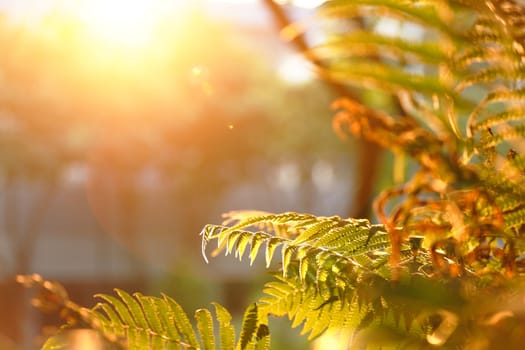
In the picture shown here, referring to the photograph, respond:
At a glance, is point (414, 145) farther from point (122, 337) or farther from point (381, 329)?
point (122, 337)

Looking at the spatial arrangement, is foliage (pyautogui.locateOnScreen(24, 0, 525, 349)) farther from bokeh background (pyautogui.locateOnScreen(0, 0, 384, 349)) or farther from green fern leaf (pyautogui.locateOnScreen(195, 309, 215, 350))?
bokeh background (pyautogui.locateOnScreen(0, 0, 384, 349))

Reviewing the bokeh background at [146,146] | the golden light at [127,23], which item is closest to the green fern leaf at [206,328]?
the bokeh background at [146,146]

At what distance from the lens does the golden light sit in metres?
13.4

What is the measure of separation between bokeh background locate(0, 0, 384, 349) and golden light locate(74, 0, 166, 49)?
0.17 feet

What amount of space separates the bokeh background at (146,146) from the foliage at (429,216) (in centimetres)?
805

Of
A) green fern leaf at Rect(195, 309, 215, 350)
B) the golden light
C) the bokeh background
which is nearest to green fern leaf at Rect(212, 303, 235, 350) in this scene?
green fern leaf at Rect(195, 309, 215, 350)

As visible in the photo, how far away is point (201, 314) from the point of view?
1.07 m

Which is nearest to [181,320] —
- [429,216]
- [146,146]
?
[429,216]

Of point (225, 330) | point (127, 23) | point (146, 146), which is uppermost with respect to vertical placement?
point (225, 330)

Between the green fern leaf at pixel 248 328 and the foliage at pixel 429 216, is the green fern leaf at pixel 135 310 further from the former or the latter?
the green fern leaf at pixel 248 328

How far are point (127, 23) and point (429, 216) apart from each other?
48.8 ft

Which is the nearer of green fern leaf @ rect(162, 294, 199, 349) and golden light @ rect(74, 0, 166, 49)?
green fern leaf @ rect(162, 294, 199, 349)

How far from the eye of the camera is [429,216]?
1.16 meters

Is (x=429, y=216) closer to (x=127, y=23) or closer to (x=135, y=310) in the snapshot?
(x=135, y=310)
